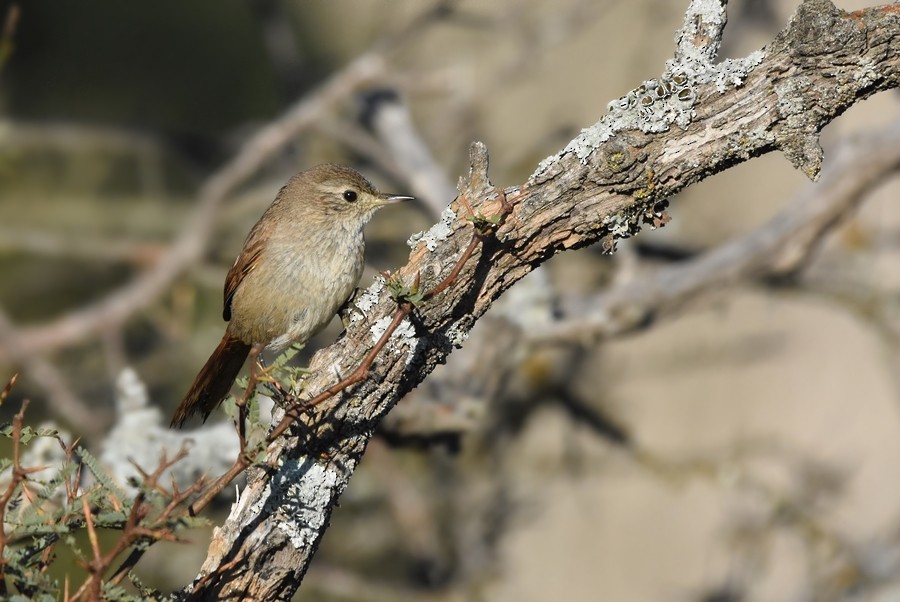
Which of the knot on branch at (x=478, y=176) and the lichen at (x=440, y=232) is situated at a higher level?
the knot on branch at (x=478, y=176)

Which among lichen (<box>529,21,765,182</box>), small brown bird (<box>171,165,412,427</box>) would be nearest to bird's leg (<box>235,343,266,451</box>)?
lichen (<box>529,21,765,182</box>)

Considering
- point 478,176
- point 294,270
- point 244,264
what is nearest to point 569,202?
point 478,176

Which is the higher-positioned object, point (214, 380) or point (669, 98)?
point (214, 380)

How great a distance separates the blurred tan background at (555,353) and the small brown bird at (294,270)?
89cm

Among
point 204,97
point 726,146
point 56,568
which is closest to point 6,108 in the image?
point 204,97

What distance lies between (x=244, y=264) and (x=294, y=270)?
1.11 feet

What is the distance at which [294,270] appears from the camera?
11.9 ft

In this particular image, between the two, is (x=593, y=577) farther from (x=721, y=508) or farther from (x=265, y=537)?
(x=265, y=537)

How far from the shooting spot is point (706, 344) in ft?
20.0

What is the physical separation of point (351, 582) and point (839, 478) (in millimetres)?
2985

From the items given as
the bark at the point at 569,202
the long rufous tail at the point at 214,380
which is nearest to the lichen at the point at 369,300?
the bark at the point at 569,202

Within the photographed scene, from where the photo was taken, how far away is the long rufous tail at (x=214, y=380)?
3697mm

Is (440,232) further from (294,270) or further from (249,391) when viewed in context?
(294,270)

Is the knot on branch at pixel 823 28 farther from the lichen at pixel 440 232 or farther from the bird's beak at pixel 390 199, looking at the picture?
the bird's beak at pixel 390 199
